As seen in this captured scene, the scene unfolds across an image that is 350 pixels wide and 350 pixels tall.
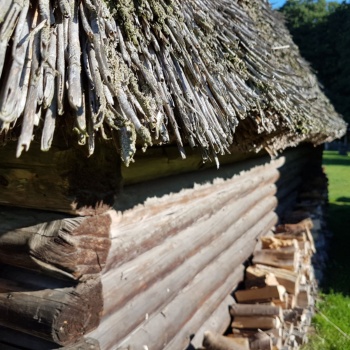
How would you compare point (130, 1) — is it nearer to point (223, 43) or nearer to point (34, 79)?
Answer: point (34, 79)

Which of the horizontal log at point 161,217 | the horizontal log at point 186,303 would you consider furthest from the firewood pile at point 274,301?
the horizontal log at point 161,217

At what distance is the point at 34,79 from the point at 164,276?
5.24 feet

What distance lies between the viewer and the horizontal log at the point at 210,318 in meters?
2.91

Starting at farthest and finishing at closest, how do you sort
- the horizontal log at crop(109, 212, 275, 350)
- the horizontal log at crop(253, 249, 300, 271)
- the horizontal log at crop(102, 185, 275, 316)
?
the horizontal log at crop(253, 249, 300, 271) < the horizontal log at crop(109, 212, 275, 350) < the horizontal log at crop(102, 185, 275, 316)

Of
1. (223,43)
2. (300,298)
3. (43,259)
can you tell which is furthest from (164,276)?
(300,298)

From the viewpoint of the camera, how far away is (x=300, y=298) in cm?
418

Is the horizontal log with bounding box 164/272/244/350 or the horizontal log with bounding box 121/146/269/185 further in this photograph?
the horizontal log with bounding box 164/272/244/350

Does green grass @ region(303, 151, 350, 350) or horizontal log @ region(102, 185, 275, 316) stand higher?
horizontal log @ region(102, 185, 275, 316)

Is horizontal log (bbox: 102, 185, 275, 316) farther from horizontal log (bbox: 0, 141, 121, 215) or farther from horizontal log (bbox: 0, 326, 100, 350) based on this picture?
horizontal log (bbox: 0, 141, 121, 215)

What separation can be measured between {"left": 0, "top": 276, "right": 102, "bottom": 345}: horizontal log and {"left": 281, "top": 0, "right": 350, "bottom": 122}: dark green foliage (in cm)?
1928

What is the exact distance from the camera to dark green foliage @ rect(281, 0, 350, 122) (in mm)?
21125

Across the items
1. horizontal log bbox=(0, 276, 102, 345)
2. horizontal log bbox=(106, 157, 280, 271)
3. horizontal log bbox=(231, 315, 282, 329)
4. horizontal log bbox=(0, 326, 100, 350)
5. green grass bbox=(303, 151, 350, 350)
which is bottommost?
green grass bbox=(303, 151, 350, 350)

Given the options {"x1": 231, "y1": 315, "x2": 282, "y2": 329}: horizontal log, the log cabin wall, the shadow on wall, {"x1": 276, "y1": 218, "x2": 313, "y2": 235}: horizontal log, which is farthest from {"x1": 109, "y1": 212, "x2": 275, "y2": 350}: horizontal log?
the shadow on wall

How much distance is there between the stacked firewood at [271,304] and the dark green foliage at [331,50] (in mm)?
16676
